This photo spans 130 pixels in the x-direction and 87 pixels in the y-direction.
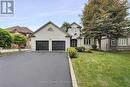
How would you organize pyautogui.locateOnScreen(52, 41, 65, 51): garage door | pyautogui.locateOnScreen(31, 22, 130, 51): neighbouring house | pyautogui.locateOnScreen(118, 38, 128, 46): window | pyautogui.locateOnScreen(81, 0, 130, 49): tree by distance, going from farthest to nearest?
pyautogui.locateOnScreen(52, 41, 65, 51): garage door, pyautogui.locateOnScreen(31, 22, 130, 51): neighbouring house, pyautogui.locateOnScreen(118, 38, 128, 46): window, pyautogui.locateOnScreen(81, 0, 130, 49): tree

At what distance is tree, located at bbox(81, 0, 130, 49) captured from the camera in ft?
138

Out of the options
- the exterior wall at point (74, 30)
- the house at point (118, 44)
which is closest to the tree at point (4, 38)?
the house at point (118, 44)

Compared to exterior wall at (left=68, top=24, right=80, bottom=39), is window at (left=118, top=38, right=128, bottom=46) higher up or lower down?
lower down

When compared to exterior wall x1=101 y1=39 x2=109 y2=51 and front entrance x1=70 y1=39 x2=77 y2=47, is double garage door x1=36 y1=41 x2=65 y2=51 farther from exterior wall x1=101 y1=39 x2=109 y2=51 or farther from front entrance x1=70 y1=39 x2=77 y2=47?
exterior wall x1=101 y1=39 x2=109 y2=51

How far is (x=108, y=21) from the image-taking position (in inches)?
1663

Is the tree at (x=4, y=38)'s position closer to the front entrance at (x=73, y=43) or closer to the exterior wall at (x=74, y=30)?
the front entrance at (x=73, y=43)

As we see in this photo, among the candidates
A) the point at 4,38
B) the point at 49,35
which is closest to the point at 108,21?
the point at 49,35

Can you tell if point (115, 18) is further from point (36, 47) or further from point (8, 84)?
point (8, 84)

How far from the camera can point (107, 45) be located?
5003 centimetres

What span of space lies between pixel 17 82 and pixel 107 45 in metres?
38.9

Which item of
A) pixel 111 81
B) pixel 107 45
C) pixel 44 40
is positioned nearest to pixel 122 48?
pixel 107 45

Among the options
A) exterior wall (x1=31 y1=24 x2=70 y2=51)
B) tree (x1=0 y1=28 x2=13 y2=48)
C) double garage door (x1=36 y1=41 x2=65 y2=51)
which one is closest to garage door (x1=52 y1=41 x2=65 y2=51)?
double garage door (x1=36 y1=41 x2=65 y2=51)

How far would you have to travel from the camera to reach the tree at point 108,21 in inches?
1656

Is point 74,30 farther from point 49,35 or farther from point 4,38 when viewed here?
point 4,38
